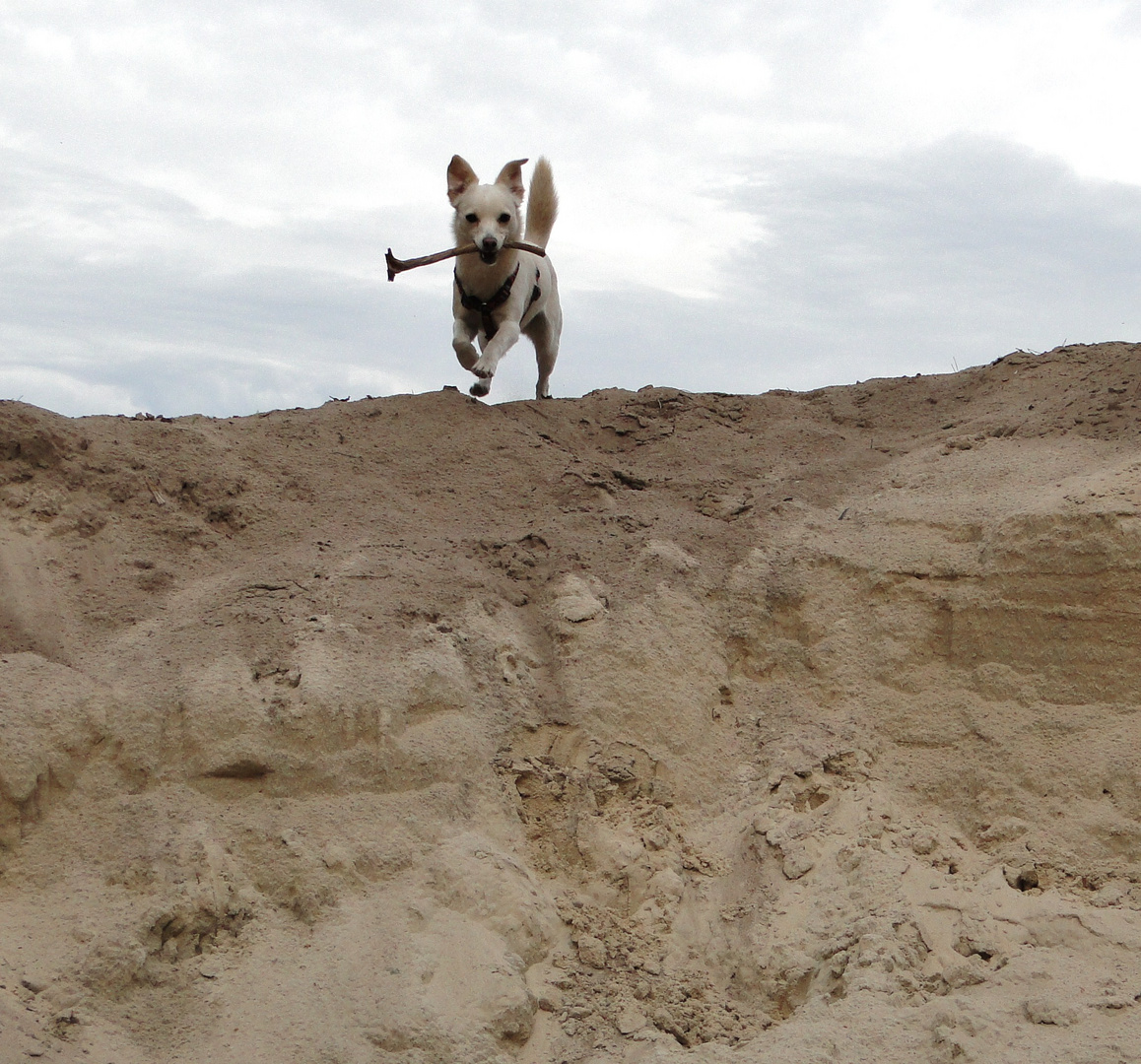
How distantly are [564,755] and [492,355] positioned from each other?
148 inches


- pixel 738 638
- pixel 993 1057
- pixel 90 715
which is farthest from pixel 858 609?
pixel 90 715

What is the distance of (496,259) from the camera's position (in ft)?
26.8

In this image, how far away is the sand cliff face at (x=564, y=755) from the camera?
3.71m

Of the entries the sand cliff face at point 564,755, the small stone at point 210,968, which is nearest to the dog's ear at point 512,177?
the sand cliff face at point 564,755

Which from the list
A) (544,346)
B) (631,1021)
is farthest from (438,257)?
(631,1021)

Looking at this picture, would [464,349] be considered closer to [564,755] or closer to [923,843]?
[564,755]

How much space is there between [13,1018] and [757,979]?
2308 mm

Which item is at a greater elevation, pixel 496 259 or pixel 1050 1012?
pixel 496 259

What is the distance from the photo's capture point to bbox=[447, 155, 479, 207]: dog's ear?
859 centimetres

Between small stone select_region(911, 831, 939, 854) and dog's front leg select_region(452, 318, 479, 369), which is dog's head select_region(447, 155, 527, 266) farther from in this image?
small stone select_region(911, 831, 939, 854)

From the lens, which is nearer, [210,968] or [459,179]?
[210,968]

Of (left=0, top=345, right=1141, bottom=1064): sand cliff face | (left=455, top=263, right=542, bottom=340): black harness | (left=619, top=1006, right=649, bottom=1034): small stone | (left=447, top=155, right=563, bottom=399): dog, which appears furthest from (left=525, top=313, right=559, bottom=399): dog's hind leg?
(left=619, top=1006, right=649, bottom=1034): small stone

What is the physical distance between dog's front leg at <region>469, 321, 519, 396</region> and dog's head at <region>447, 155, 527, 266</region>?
1.58ft

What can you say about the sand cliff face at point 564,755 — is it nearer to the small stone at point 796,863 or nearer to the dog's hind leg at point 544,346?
the small stone at point 796,863
